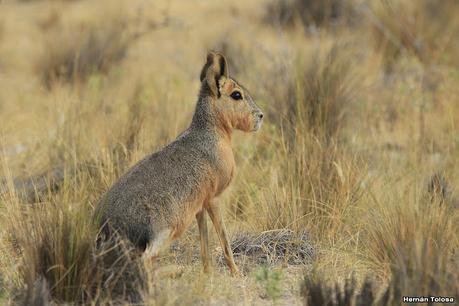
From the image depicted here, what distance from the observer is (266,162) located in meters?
6.82

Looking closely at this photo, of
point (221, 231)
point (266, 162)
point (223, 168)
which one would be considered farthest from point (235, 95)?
point (266, 162)

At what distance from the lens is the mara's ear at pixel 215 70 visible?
4.96 metres

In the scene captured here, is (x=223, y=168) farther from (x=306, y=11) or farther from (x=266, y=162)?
(x=306, y=11)

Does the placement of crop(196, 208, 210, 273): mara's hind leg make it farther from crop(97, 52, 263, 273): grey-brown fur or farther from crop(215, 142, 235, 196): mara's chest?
crop(215, 142, 235, 196): mara's chest

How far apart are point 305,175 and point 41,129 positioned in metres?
3.48

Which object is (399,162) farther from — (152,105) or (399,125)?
(152,105)

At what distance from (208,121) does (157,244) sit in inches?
39.6

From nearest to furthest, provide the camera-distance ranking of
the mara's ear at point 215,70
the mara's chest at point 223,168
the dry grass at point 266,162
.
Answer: the dry grass at point 266,162, the mara's chest at point 223,168, the mara's ear at point 215,70

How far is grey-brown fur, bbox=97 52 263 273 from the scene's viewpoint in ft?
14.0

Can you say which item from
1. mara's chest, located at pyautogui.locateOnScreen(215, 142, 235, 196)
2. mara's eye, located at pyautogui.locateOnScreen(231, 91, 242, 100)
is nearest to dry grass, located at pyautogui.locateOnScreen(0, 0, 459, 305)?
mara's chest, located at pyautogui.locateOnScreen(215, 142, 235, 196)

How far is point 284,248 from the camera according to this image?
524 cm

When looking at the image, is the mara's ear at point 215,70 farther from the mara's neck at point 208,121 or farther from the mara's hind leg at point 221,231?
the mara's hind leg at point 221,231

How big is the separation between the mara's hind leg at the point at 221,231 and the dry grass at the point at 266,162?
97 mm

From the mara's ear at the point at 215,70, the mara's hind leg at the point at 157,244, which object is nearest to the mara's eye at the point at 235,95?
the mara's ear at the point at 215,70
